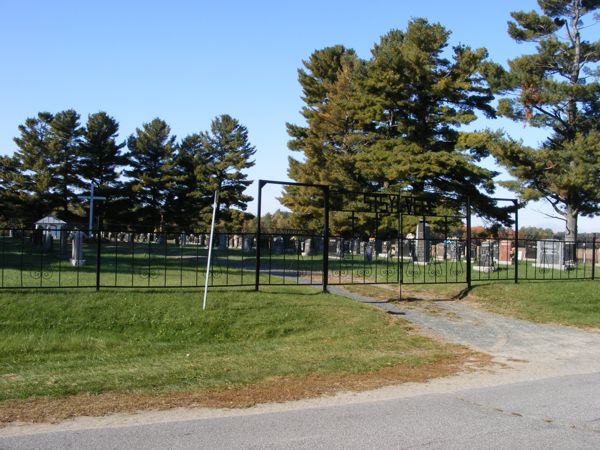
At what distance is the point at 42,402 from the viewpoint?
5.86 meters

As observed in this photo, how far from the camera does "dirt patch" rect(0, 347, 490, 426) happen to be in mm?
5551

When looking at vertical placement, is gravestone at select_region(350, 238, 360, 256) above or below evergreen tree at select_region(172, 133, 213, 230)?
below

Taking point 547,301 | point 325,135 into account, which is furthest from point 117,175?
point 547,301

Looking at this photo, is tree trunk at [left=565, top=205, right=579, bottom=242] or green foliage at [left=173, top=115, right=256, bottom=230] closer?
tree trunk at [left=565, top=205, right=579, bottom=242]

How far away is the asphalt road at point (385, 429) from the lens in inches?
187

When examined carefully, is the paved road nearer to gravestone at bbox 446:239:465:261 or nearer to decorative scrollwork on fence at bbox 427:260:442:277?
decorative scrollwork on fence at bbox 427:260:442:277

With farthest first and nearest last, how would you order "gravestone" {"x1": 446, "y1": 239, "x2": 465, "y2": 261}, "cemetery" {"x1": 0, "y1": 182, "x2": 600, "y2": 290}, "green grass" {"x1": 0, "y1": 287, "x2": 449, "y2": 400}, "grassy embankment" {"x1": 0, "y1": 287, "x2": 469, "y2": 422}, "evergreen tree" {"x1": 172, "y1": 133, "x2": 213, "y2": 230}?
"evergreen tree" {"x1": 172, "y1": 133, "x2": 213, "y2": 230} < "gravestone" {"x1": 446, "y1": 239, "x2": 465, "y2": 261} < "cemetery" {"x1": 0, "y1": 182, "x2": 600, "y2": 290} < "green grass" {"x1": 0, "y1": 287, "x2": 449, "y2": 400} < "grassy embankment" {"x1": 0, "y1": 287, "x2": 469, "y2": 422}

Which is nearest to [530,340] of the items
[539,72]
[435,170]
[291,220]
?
[435,170]

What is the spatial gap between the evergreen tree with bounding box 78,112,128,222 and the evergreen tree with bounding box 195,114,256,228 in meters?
8.10

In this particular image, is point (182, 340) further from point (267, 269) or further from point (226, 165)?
point (226, 165)

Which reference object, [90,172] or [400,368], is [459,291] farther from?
[90,172]

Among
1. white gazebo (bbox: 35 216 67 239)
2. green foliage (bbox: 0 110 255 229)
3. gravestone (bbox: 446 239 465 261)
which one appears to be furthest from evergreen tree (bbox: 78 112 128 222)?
gravestone (bbox: 446 239 465 261)

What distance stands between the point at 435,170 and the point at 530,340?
18.7m

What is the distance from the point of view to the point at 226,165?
57.0 m
